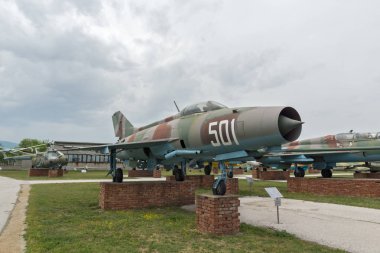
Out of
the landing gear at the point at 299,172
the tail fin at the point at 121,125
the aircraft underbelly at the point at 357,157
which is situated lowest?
the landing gear at the point at 299,172

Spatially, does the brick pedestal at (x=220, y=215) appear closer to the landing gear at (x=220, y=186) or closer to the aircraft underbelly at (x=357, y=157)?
the landing gear at (x=220, y=186)

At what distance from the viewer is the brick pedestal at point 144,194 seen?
34.3ft

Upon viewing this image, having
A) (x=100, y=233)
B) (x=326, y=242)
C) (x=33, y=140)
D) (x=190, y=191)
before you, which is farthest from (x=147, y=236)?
(x=33, y=140)

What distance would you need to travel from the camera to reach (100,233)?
7.02 meters

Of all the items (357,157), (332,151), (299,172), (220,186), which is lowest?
(299,172)

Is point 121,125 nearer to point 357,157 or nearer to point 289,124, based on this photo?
point 289,124

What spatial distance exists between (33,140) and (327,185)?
107 metres

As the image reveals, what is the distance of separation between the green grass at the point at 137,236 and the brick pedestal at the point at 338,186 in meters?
8.66

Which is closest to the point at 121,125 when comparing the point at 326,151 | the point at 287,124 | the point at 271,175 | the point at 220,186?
the point at 220,186

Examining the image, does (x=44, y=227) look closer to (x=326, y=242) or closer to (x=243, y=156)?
(x=243, y=156)

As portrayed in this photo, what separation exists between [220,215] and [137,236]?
74.8 inches

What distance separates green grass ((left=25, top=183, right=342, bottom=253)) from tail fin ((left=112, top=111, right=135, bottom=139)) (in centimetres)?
690

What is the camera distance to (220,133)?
7809mm

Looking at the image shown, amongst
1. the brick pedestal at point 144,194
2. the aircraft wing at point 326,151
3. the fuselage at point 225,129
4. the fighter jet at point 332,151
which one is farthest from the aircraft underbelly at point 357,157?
the fuselage at point 225,129
